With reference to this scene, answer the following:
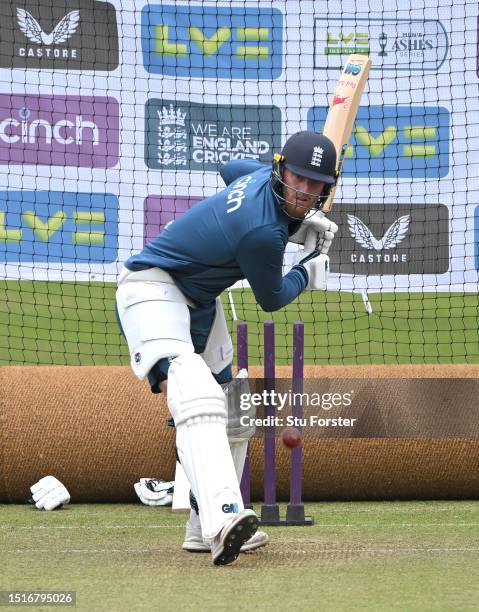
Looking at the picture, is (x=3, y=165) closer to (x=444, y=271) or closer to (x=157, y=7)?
(x=157, y=7)

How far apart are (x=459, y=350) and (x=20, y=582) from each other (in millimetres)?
7445

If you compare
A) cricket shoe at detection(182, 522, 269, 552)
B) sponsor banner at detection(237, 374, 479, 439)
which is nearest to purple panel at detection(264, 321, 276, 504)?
sponsor banner at detection(237, 374, 479, 439)

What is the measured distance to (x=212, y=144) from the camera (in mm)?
10180

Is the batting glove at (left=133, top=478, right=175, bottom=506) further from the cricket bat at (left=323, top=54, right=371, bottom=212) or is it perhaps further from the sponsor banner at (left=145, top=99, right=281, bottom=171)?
the sponsor banner at (left=145, top=99, right=281, bottom=171)

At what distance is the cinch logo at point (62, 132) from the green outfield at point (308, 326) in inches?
48.0

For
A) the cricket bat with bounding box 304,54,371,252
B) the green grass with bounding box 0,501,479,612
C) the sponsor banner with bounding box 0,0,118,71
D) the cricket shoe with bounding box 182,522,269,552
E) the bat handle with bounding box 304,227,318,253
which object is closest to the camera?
the green grass with bounding box 0,501,479,612

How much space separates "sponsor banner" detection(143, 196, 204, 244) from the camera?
10.1 meters

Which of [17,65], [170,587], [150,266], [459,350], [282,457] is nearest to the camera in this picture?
[170,587]

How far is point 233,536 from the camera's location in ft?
15.0

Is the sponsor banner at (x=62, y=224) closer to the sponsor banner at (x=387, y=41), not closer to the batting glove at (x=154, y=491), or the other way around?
the sponsor banner at (x=387, y=41)

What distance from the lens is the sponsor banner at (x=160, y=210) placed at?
1011 centimetres

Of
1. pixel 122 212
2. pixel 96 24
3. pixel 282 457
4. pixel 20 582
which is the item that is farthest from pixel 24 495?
pixel 96 24

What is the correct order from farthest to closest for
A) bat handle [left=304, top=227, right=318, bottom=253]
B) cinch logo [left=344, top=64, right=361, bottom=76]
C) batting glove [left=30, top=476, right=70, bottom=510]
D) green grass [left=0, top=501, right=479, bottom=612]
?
batting glove [left=30, top=476, right=70, bottom=510], cinch logo [left=344, top=64, right=361, bottom=76], bat handle [left=304, top=227, right=318, bottom=253], green grass [left=0, top=501, right=479, bottom=612]

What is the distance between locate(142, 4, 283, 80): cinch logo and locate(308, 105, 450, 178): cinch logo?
720 millimetres
